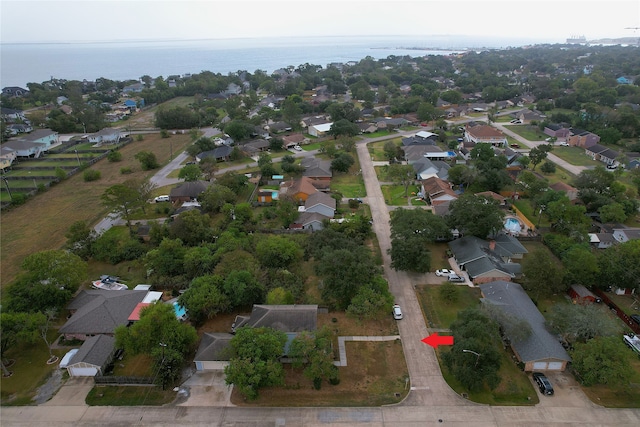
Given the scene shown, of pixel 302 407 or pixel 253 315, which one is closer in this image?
pixel 302 407

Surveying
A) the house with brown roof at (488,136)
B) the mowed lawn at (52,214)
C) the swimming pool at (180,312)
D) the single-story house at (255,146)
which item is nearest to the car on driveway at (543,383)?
the swimming pool at (180,312)

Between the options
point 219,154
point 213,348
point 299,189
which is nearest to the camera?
point 213,348

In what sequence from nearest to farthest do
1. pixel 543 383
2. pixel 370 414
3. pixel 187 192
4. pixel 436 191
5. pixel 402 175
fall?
1. pixel 370 414
2. pixel 543 383
3. pixel 436 191
4. pixel 187 192
5. pixel 402 175

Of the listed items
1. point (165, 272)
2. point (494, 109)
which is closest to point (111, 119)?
point (165, 272)

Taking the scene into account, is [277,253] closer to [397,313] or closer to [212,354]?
[212,354]

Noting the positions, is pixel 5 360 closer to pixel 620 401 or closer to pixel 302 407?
pixel 302 407

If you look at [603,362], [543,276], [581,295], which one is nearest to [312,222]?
[543,276]

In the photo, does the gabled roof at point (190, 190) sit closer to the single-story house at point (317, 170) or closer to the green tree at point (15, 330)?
the single-story house at point (317, 170)
